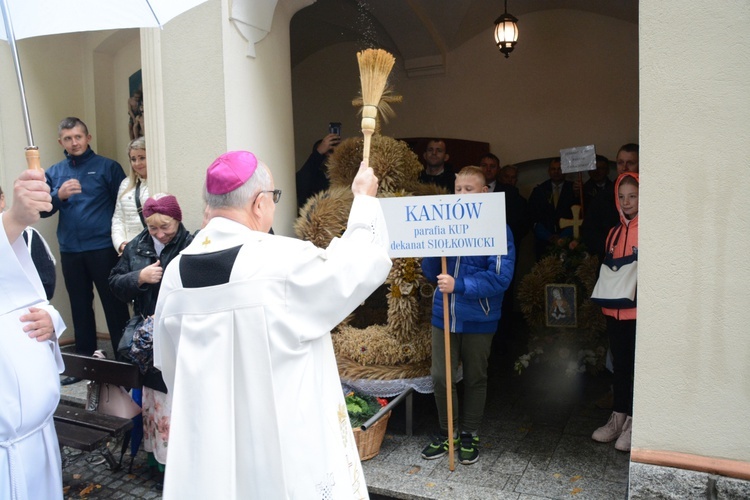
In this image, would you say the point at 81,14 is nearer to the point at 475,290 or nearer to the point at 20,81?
the point at 20,81

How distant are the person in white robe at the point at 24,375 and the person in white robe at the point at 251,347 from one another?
2.94 ft

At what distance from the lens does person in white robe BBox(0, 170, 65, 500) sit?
2.70m

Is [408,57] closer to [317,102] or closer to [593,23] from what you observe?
[317,102]

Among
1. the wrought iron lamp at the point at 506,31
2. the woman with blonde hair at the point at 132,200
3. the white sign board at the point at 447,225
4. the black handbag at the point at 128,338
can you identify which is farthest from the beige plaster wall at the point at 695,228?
the wrought iron lamp at the point at 506,31

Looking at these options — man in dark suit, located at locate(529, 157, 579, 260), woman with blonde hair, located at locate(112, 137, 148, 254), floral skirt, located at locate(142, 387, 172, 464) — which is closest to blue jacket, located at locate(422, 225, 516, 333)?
floral skirt, located at locate(142, 387, 172, 464)

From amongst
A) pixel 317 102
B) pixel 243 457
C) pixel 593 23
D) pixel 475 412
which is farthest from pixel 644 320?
pixel 317 102

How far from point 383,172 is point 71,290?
343 cm

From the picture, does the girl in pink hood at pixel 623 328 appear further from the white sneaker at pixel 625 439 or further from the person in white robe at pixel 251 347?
the person in white robe at pixel 251 347

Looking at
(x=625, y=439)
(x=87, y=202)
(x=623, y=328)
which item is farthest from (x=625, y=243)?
(x=87, y=202)

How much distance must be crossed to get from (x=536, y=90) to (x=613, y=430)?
16.9 ft

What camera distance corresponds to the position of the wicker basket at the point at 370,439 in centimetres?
418

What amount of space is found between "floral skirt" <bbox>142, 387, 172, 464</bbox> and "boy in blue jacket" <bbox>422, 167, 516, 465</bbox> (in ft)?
5.66

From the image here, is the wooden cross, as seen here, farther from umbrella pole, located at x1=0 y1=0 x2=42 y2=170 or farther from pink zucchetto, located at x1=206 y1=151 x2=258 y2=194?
umbrella pole, located at x1=0 y1=0 x2=42 y2=170

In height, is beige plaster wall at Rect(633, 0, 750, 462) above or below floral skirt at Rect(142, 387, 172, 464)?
above
